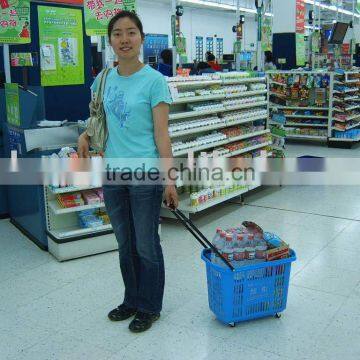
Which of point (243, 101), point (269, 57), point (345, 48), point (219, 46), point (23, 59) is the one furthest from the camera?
point (219, 46)

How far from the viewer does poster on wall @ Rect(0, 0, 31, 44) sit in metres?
4.57

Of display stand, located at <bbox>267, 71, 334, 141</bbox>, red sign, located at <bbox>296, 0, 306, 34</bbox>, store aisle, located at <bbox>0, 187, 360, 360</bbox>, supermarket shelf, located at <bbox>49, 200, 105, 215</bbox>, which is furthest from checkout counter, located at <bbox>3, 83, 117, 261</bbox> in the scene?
red sign, located at <bbox>296, 0, 306, 34</bbox>

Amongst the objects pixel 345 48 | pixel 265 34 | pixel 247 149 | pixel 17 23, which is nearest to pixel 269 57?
pixel 265 34

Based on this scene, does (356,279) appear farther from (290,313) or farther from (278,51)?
(278,51)

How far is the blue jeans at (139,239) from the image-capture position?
278 centimetres

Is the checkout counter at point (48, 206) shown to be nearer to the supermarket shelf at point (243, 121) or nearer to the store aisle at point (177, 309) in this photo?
the store aisle at point (177, 309)

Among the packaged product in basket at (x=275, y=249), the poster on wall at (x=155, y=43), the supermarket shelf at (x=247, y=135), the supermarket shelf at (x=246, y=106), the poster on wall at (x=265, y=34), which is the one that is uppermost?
the poster on wall at (x=155, y=43)

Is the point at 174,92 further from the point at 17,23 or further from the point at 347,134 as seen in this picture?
the point at 347,134

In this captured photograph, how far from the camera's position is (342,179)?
7125mm

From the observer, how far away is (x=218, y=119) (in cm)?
556

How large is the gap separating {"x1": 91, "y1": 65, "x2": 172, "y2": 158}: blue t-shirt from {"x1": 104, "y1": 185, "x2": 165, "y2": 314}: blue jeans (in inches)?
8.7

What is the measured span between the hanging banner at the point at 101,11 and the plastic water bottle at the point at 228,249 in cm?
244

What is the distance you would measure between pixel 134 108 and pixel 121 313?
1.38m

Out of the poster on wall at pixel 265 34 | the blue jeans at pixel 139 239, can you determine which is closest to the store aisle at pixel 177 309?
the blue jeans at pixel 139 239
